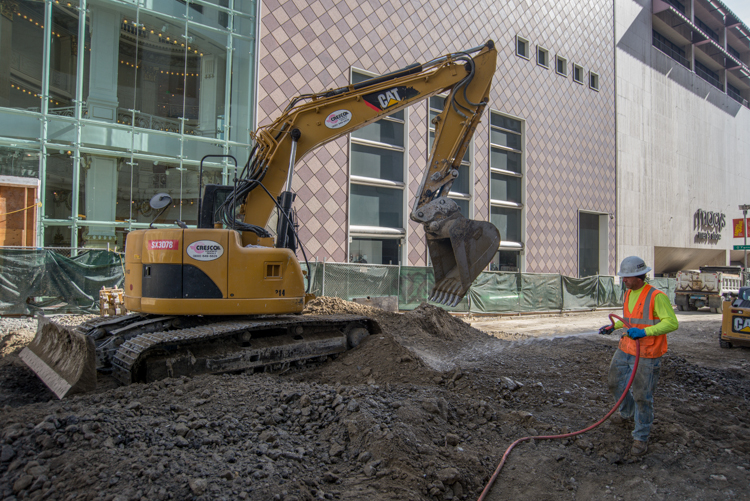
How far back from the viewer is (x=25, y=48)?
476 inches

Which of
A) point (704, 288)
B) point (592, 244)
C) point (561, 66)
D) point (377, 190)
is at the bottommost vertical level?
point (704, 288)

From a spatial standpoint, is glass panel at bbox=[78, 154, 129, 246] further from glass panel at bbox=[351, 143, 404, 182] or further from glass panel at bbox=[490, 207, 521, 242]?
glass panel at bbox=[490, 207, 521, 242]

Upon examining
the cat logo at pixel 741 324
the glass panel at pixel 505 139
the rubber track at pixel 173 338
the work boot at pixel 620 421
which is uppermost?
the glass panel at pixel 505 139

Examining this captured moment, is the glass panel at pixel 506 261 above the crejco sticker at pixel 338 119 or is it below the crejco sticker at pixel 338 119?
below

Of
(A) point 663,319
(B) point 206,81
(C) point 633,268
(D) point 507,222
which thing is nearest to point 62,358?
(C) point 633,268

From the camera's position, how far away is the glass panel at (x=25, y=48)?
11852mm

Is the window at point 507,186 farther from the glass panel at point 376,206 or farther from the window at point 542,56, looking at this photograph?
the glass panel at point 376,206

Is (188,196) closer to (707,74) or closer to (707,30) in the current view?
(707,74)

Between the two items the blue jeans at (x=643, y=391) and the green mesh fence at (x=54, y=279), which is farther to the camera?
the green mesh fence at (x=54, y=279)

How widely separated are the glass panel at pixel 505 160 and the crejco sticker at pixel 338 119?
547 inches

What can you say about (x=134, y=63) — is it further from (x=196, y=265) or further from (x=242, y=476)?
(x=242, y=476)

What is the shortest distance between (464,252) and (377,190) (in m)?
10.2

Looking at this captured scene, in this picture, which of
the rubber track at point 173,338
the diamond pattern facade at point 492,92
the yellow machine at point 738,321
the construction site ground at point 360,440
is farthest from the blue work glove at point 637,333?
the diamond pattern facade at point 492,92

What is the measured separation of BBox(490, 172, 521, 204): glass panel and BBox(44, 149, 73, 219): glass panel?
14790mm
